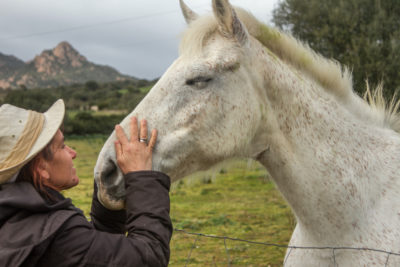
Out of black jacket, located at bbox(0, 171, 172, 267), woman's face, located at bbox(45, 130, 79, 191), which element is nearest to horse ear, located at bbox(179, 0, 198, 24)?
woman's face, located at bbox(45, 130, 79, 191)

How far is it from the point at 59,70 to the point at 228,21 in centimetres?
8242

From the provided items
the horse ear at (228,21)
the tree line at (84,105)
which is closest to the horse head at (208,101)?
the horse ear at (228,21)

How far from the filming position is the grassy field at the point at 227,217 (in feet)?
18.1

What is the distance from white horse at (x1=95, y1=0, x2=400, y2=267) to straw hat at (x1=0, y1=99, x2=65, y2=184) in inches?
21.8

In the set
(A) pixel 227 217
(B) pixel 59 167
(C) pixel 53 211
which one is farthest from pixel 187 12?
(A) pixel 227 217

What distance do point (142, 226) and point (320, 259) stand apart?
4.48 feet

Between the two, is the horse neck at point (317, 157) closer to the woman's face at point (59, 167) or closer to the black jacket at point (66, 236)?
the black jacket at point (66, 236)

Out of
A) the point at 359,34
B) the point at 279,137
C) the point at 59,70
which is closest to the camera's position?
the point at 279,137

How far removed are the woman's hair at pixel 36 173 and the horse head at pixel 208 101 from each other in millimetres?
504

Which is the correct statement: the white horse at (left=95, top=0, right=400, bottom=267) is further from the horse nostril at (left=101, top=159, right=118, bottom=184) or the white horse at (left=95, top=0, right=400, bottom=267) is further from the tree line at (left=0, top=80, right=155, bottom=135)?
the tree line at (left=0, top=80, right=155, bottom=135)

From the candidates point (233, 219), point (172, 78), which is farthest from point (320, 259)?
point (233, 219)

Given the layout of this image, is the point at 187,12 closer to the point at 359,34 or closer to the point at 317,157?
the point at 317,157

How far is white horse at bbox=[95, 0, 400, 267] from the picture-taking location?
203cm

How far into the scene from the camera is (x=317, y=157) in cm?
212
